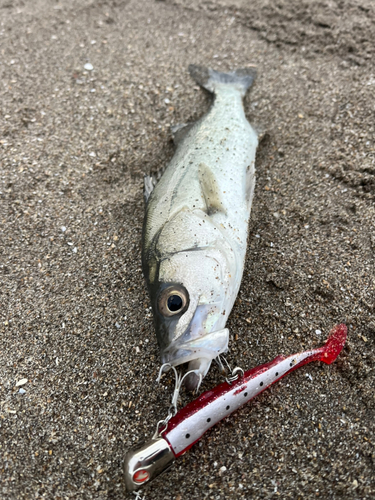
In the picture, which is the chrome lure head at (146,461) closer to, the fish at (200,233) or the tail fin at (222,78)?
the fish at (200,233)

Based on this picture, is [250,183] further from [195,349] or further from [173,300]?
[195,349]

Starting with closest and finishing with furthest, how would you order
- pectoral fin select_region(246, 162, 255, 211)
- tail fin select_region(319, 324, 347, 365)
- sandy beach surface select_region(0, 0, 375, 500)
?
sandy beach surface select_region(0, 0, 375, 500) → tail fin select_region(319, 324, 347, 365) → pectoral fin select_region(246, 162, 255, 211)

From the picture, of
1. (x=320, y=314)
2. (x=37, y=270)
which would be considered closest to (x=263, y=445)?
(x=320, y=314)

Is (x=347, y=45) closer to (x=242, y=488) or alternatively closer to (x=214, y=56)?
(x=214, y=56)

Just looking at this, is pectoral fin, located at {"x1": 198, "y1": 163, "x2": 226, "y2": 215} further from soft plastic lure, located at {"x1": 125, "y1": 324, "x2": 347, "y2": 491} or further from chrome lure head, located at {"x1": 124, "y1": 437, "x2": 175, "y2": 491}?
chrome lure head, located at {"x1": 124, "y1": 437, "x2": 175, "y2": 491}

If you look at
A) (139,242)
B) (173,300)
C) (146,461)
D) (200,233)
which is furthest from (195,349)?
(139,242)

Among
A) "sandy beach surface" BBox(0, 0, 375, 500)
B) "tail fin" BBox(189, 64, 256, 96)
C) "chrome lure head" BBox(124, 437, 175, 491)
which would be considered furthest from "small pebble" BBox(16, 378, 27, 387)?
"tail fin" BBox(189, 64, 256, 96)
